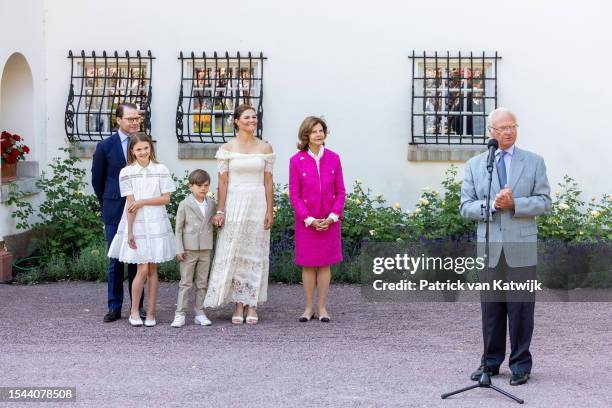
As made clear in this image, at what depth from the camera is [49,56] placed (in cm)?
1275

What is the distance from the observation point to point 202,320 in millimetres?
9203

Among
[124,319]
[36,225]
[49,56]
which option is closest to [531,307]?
[124,319]

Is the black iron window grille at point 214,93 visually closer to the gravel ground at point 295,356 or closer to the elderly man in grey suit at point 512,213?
the gravel ground at point 295,356

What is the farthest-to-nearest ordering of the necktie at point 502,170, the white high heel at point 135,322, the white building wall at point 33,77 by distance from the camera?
1. the white building wall at point 33,77
2. the white high heel at point 135,322
3. the necktie at point 502,170

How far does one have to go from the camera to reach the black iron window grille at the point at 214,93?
41.4 feet

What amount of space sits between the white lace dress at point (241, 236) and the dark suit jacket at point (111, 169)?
89 cm

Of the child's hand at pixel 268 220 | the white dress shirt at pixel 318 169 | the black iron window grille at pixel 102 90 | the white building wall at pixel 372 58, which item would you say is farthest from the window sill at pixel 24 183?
the white dress shirt at pixel 318 169

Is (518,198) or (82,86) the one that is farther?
(82,86)

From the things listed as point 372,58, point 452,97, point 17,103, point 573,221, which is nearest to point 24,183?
point 17,103

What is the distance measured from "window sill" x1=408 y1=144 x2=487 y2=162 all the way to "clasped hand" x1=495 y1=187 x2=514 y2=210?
5597 millimetres

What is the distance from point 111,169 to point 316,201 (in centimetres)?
183

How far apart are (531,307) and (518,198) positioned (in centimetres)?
76

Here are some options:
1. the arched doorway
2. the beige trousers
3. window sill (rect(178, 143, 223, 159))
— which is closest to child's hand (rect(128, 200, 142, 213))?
the beige trousers

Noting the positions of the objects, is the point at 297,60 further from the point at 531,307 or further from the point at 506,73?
the point at 531,307
